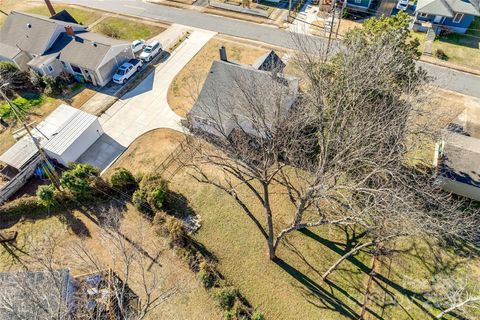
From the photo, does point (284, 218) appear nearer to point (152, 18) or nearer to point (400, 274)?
point (400, 274)

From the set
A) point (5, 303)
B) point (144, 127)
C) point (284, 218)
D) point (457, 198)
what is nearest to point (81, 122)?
point (144, 127)

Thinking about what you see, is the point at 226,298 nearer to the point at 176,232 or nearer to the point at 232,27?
the point at 176,232

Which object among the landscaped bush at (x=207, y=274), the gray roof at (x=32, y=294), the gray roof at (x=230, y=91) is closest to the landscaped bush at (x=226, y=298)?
the landscaped bush at (x=207, y=274)

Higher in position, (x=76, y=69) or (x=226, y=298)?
(x=76, y=69)

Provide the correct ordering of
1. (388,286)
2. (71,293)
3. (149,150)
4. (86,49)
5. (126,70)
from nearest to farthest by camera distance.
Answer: (71,293)
(388,286)
(149,150)
(86,49)
(126,70)

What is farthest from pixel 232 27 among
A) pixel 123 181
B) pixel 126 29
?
pixel 123 181

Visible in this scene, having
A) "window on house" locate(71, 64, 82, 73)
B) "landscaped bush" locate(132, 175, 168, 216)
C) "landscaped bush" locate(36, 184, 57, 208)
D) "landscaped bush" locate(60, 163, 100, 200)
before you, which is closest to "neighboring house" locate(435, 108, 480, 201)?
"landscaped bush" locate(132, 175, 168, 216)

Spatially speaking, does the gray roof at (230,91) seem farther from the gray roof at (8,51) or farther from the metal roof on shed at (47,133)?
the gray roof at (8,51)
